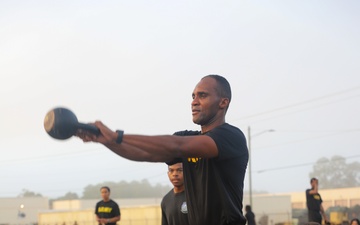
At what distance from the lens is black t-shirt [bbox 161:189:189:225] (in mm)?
8180

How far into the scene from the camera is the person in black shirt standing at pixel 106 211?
50.9 feet

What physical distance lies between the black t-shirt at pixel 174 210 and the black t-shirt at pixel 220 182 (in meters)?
3.17

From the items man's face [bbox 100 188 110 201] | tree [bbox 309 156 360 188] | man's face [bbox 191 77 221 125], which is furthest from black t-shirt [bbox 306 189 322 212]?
tree [bbox 309 156 360 188]

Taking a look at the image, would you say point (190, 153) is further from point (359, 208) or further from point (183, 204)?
point (359, 208)

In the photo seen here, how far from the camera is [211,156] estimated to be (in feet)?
15.3

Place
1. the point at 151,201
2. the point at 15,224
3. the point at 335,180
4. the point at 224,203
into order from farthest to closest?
the point at 335,180 → the point at 151,201 → the point at 15,224 → the point at 224,203

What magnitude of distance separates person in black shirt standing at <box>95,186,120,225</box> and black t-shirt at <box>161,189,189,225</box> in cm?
701

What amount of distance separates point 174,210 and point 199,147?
12.9ft

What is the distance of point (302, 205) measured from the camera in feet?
285

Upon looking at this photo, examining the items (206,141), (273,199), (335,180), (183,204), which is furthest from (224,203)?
(335,180)

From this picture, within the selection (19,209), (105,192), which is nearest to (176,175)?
(105,192)

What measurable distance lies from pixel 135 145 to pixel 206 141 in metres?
0.54

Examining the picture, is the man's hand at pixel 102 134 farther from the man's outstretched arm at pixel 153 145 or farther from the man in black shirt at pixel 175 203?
the man in black shirt at pixel 175 203

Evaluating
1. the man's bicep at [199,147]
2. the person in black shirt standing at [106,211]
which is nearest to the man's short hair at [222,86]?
the man's bicep at [199,147]
